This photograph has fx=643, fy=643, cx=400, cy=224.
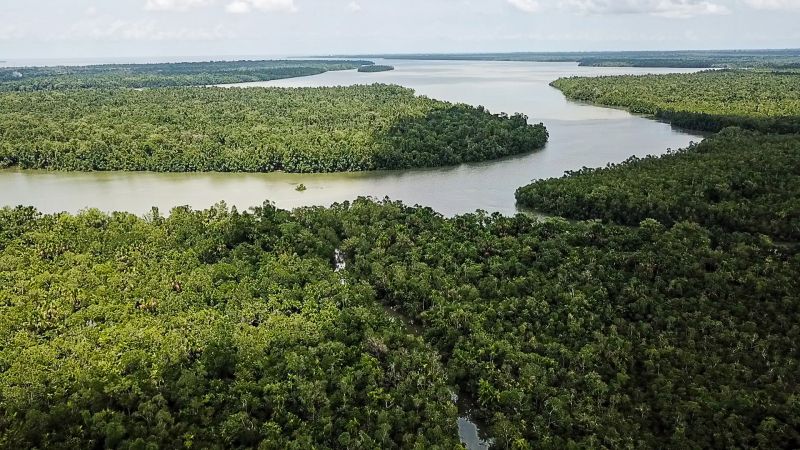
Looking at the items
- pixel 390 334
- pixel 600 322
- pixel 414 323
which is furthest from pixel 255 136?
pixel 600 322

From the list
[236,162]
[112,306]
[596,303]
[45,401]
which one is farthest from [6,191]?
[596,303]

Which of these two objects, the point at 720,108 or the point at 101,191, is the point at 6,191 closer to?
the point at 101,191

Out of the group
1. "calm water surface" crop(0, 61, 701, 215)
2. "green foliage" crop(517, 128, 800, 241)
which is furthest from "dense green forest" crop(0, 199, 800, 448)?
"calm water surface" crop(0, 61, 701, 215)

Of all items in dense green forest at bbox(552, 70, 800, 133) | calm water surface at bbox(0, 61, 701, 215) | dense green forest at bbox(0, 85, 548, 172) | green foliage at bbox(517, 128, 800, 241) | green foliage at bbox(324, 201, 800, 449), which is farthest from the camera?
dense green forest at bbox(552, 70, 800, 133)

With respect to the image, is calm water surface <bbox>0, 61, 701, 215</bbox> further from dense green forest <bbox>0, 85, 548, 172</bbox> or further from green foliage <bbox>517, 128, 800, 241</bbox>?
green foliage <bbox>517, 128, 800, 241</bbox>

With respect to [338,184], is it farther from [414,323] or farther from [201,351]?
[201,351]

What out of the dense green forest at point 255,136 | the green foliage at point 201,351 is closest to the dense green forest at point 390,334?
the green foliage at point 201,351
